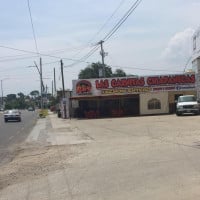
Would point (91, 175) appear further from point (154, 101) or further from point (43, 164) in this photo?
point (154, 101)

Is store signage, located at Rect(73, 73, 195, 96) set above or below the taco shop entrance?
above

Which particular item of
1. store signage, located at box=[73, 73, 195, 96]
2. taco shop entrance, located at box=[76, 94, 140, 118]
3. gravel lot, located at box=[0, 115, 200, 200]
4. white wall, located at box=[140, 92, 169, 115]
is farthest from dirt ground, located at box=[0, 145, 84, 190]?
taco shop entrance, located at box=[76, 94, 140, 118]

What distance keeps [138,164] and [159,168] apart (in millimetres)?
1181

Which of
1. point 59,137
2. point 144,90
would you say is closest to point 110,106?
point 144,90

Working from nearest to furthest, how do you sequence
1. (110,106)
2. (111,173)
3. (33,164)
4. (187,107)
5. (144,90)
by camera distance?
1. (111,173)
2. (33,164)
3. (187,107)
4. (144,90)
5. (110,106)

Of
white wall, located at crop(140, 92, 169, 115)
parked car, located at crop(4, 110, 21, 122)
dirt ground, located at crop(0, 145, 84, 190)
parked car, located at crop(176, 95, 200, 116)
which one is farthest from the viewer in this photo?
parked car, located at crop(4, 110, 21, 122)

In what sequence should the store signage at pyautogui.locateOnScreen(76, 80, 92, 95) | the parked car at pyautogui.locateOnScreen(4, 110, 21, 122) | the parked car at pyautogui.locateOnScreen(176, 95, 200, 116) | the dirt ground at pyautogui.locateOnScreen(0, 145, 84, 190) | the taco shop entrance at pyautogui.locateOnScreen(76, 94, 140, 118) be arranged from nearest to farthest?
the dirt ground at pyautogui.locateOnScreen(0, 145, 84, 190)
the parked car at pyautogui.locateOnScreen(176, 95, 200, 116)
the store signage at pyautogui.locateOnScreen(76, 80, 92, 95)
the taco shop entrance at pyautogui.locateOnScreen(76, 94, 140, 118)
the parked car at pyautogui.locateOnScreen(4, 110, 21, 122)

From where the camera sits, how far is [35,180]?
13.4m

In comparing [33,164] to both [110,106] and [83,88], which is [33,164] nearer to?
[83,88]

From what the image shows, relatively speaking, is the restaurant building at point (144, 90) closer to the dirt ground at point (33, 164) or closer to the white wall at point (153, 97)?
the white wall at point (153, 97)

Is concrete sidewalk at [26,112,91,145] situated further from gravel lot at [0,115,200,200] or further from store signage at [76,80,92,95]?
store signage at [76,80,92,95]

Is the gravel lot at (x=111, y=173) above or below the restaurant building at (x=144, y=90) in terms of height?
below

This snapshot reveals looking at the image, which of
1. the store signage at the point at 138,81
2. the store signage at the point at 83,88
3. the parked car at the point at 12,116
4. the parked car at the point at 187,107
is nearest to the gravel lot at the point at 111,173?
the parked car at the point at 187,107

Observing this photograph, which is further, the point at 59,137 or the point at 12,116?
the point at 12,116
